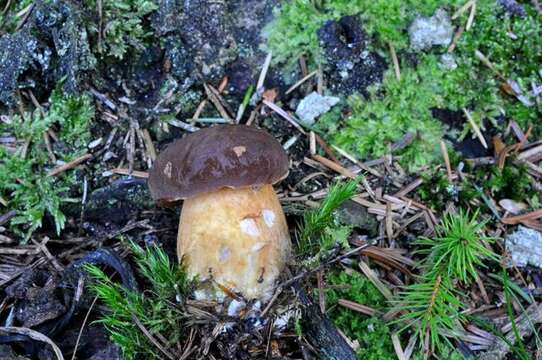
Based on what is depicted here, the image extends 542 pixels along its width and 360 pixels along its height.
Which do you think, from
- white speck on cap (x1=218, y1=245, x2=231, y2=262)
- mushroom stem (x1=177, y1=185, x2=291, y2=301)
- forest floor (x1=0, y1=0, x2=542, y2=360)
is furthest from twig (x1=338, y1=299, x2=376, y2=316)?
white speck on cap (x1=218, y1=245, x2=231, y2=262)

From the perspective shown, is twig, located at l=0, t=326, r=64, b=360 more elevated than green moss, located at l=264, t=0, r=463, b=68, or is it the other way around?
green moss, located at l=264, t=0, r=463, b=68

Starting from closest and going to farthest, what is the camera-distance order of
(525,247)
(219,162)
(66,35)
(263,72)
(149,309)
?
1. (219,162)
2. (149,309)
3. (525,247)
4. (66,35)
5. (263,72)

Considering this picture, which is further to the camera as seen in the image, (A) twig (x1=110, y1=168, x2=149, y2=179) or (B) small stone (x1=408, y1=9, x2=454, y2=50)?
(B) small stone (x1=408, y1=9, x2=454, y2=50)

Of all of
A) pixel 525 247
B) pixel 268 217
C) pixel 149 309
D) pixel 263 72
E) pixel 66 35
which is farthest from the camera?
pixel 263 72

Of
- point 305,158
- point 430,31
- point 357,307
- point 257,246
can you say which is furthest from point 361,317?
point 430,31

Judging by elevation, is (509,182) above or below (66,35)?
below

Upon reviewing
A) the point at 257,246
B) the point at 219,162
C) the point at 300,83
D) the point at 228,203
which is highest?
the point at 219,162

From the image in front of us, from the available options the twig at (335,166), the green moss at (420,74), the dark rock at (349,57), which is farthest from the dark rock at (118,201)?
the dark rock at (349,57)

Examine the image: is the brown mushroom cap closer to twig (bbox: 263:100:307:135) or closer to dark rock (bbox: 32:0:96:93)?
twig (bbox: 263:100:307:135)

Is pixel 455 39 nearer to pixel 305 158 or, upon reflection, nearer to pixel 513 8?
pixel 513 8
